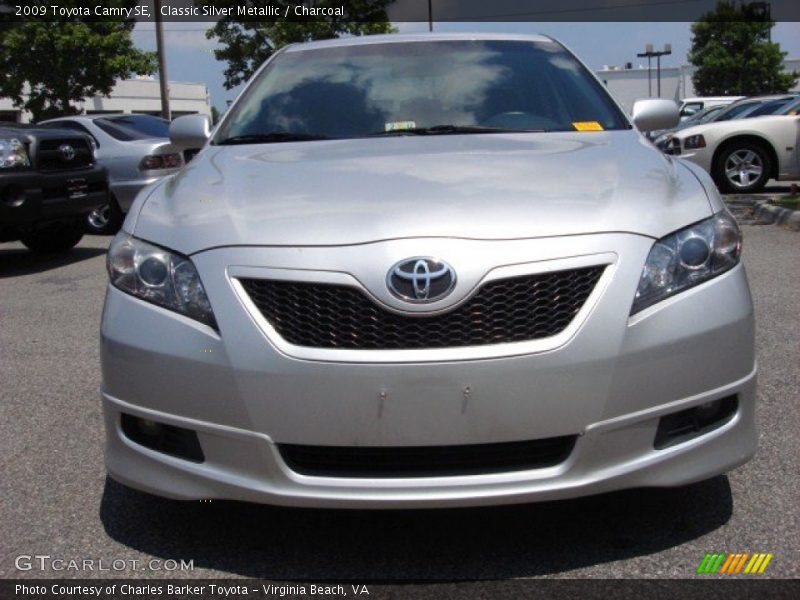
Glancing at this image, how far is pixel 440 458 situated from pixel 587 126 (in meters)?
1.74

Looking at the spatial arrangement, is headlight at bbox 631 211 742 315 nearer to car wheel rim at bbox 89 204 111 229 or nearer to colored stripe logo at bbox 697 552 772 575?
colored stripe logo at bbox 697 552 772 575

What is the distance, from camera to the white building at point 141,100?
49.1 meters

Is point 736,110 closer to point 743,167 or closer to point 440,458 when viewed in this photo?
point 743,167

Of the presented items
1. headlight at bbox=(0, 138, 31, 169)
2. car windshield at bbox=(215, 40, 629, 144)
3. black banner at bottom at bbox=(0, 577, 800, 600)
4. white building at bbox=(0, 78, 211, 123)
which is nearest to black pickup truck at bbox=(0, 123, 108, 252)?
headlight at bbox=(0, 138, 31, 169)

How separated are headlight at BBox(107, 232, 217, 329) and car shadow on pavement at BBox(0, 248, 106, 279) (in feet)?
21.2

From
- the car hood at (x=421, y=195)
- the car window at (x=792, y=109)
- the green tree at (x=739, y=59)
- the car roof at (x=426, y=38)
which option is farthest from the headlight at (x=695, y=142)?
the green tree at (x=739, y=59)

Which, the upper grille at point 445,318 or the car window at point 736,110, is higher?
the car window at point 736,110

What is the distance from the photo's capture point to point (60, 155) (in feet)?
30.2

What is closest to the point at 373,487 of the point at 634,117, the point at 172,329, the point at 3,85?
the point at 172,329

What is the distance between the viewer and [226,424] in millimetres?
2572

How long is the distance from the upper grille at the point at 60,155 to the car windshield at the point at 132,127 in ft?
5.29

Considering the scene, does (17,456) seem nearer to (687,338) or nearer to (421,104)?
(421,104)

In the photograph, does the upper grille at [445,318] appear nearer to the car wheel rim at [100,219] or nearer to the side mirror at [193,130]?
the side mirror at [193,130]

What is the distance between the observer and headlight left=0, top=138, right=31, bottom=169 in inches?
335
